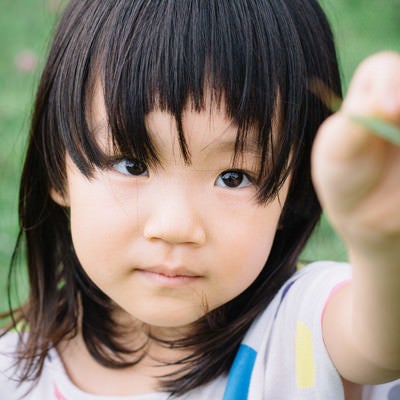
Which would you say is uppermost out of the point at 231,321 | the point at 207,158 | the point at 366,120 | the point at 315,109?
the point at 315,109

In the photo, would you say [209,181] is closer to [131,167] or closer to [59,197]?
[131,167]

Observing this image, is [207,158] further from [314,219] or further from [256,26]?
[314,219]

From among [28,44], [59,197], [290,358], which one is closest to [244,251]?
[290,358]

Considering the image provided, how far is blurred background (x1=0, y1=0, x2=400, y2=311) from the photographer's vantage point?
307 cm

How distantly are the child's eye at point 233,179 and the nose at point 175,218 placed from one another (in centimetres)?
6

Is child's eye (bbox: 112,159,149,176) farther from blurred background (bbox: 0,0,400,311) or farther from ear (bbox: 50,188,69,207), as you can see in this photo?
blurred background (bbox: 0,0,400,311)

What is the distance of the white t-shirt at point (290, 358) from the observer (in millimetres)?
1346

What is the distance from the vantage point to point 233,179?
52.4 inches

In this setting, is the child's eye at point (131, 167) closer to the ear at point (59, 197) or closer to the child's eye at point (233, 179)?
the child's eye at point (233, 179)

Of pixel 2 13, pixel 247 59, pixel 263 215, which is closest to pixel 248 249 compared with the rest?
pixel 263 215

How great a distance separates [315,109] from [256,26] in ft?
0.59

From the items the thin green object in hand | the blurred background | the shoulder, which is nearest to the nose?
the shoulder

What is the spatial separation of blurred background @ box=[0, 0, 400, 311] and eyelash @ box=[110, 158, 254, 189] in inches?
59.0

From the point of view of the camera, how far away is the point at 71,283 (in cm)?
172
